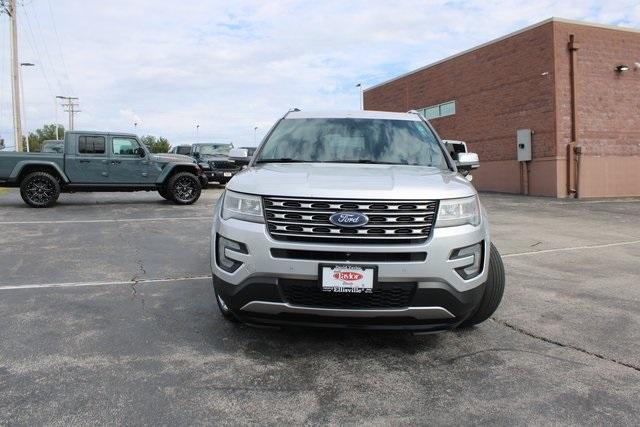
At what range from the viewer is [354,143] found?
4832 mm

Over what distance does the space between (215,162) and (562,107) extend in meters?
13.2

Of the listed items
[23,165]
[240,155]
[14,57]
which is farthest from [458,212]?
[14,57]

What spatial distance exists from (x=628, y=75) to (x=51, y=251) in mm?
21615

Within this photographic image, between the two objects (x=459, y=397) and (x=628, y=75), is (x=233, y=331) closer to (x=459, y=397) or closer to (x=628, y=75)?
(x=459, y=397)

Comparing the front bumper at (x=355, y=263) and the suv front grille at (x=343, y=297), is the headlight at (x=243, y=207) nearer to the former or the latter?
the front bumper at (x=355, y=263)

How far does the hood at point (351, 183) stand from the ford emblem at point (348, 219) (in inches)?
4.5

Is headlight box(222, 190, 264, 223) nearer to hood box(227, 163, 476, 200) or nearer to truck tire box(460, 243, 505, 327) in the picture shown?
hood box(227, 163, 476, 200)

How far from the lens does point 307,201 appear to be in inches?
135

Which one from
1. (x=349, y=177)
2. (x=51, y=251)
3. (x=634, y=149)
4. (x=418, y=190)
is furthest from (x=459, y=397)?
(x=634, y=149)

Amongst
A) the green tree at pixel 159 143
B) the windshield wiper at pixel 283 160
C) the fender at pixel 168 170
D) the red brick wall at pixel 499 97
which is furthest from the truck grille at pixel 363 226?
the green tree at pixel 159 143

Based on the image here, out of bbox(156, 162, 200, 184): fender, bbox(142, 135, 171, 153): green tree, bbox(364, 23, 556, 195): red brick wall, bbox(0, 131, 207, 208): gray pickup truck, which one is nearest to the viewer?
bbox(0, 131, 207, 208): gray pickup truck

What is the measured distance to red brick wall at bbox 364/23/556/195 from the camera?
20.2 metres

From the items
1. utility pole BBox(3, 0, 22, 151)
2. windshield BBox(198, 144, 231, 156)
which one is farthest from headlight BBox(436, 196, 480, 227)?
utility pole BBox(3, 0, 22, 151)

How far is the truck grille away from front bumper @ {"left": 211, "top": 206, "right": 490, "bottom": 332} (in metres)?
0.06
